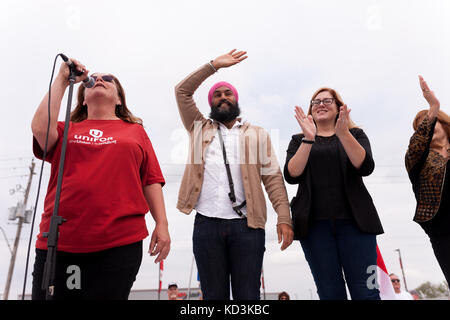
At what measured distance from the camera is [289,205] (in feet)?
9.93

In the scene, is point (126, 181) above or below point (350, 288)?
above

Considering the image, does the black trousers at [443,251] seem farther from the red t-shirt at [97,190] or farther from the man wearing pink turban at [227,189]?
Answer: the red t-shirt at [97,190]

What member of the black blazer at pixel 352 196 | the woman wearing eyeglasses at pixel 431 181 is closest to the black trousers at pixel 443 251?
the woman wearing eyeglasses at pixel 431 181

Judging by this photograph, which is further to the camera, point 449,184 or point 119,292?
point 449,184

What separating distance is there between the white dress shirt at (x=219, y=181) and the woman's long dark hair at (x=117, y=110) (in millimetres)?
699

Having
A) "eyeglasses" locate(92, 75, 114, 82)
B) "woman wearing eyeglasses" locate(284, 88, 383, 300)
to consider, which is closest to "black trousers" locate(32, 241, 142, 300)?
"eyeglasses" locate(92, 75, 114, 82)

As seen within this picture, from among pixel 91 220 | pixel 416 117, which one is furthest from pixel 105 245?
pixel 416 117

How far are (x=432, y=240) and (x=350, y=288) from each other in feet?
3.48

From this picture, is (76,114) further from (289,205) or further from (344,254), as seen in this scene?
(344,254)

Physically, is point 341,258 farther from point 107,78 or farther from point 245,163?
point 107,78

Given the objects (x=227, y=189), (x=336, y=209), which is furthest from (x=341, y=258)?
(x=227, y=189)

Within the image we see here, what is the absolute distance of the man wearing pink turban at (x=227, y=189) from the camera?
2678 mm
